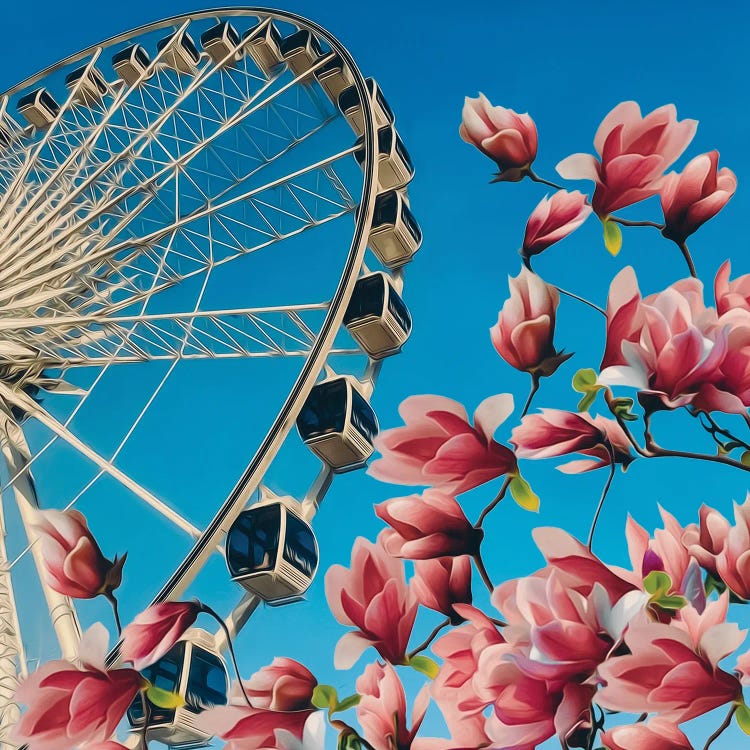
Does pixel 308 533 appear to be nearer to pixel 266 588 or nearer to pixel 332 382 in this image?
pixel 266 588

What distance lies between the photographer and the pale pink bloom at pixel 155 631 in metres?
1.56

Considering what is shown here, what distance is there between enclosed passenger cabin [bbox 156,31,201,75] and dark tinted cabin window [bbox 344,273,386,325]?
335 inches

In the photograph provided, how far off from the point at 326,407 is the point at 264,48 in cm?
937

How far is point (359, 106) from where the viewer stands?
13.0 m

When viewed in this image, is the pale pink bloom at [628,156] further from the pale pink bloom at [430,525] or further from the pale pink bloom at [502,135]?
the pale pink bloom at [430,525]

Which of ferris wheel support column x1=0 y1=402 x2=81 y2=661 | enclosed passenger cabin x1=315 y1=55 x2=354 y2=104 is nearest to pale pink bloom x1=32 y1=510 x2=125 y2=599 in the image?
ferris wheel support column x1=0 y1=402 x2=81 y2=661

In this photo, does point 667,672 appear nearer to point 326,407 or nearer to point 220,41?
point 326,407

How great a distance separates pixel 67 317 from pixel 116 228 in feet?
6.19

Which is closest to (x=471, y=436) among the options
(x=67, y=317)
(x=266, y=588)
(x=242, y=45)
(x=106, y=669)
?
(x=106, y=669)

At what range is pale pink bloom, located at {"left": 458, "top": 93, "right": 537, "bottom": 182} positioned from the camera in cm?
174

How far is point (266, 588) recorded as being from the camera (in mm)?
7250

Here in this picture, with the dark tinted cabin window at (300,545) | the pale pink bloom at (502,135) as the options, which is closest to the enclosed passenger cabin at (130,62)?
the dark tinted cabin window at (300,545)

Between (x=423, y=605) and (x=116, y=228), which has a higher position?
(x=116, y=228)

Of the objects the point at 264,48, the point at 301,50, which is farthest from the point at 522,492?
the point at 264,48
